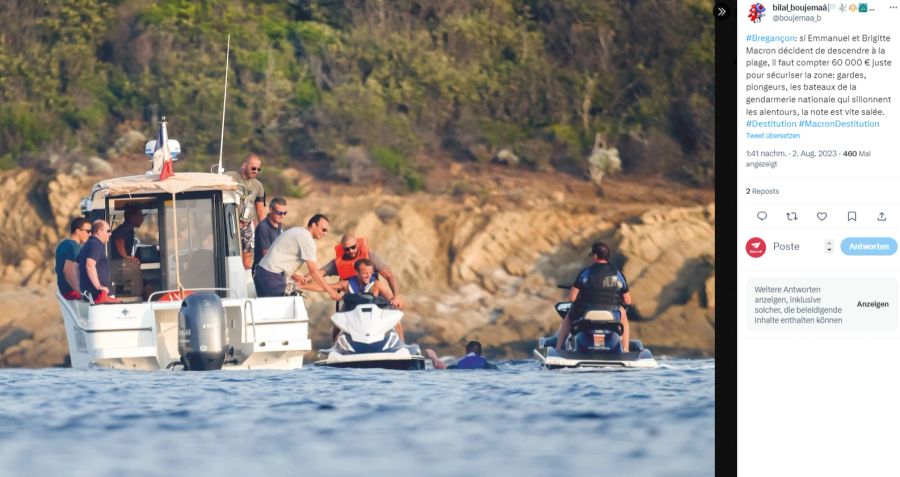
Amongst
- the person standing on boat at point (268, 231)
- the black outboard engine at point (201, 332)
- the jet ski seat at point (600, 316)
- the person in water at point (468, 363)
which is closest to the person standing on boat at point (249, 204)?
the person standing on boat at point (268, 231)

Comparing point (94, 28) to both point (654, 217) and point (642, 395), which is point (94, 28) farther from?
point (642, 395)

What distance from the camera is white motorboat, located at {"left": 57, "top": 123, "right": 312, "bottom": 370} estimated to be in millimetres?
13234

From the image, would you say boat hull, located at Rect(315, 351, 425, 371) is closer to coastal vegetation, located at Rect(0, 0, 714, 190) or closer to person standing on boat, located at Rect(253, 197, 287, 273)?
person standing on boat, located at Rect(253, 197, 287, 273)

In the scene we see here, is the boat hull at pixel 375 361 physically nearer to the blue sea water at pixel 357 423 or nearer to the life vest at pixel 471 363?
the blue sea water at pixel 357 423

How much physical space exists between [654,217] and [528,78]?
18.6 ft

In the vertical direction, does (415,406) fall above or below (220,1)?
below

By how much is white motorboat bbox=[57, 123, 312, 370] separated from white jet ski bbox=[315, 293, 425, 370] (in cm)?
42

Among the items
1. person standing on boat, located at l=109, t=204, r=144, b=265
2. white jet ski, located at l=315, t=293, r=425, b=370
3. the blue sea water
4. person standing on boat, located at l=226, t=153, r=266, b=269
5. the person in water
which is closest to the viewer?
the blue sea water

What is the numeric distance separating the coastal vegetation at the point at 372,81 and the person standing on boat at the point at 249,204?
7660 mm
